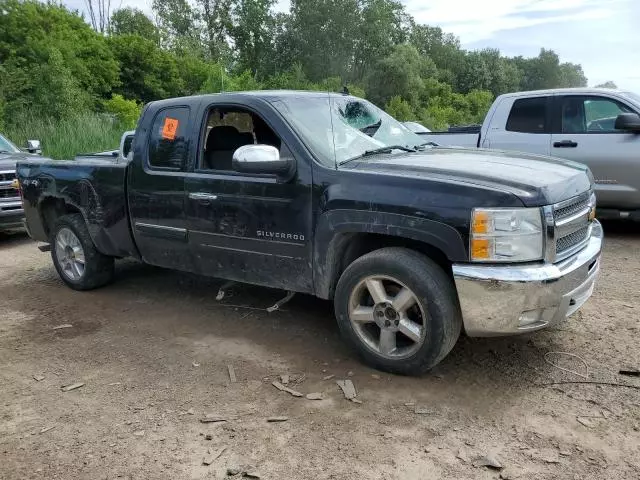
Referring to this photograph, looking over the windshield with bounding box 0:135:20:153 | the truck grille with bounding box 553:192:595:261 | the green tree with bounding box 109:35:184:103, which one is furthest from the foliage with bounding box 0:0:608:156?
the truck grille with bounding box 553:192:595:261

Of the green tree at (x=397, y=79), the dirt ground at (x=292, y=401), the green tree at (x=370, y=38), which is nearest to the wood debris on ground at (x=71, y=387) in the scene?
the dirt ground at (x=292, y=401)

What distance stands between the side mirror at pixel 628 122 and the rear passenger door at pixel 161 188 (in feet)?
17.1

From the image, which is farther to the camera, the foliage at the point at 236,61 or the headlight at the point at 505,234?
the foliage at the point at 236,61

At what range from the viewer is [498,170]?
3703 millimetres

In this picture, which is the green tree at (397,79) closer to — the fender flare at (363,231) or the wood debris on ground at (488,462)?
the fender flare at (363,231)

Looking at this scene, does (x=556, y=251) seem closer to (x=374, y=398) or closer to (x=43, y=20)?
(x=374, y=398)

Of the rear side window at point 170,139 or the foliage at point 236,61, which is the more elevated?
the foliage at point 236,61

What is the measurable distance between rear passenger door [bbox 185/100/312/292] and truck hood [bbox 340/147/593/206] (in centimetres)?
53

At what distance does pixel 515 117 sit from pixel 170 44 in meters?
36.0

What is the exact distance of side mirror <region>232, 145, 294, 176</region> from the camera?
3.91 m

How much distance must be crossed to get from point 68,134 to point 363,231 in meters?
14.7

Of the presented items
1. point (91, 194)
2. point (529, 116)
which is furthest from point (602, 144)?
point (91, 194)

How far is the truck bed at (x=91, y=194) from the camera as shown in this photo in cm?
524

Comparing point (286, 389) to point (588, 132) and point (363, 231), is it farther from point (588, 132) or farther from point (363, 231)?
point (588, 132)
